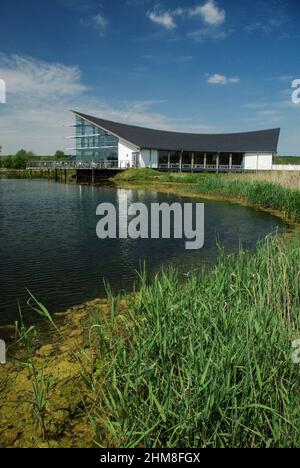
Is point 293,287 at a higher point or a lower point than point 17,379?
higher

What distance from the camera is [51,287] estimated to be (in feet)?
25.1

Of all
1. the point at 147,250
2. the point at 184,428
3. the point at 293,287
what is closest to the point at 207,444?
the point at 184,428

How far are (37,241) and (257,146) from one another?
4834 centimetres

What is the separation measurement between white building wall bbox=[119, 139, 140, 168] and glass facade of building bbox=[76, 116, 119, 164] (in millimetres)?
891

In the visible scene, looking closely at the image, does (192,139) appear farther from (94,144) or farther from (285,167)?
(94,144)

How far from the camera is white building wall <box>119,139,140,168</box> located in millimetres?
47750

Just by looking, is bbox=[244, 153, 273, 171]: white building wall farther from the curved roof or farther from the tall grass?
the tall grass

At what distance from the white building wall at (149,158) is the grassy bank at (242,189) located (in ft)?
19.2

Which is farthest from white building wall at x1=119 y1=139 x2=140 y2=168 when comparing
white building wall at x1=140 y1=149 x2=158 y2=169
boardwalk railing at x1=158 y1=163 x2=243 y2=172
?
boardwalk railing at x1=158 y1=163 x2=243 y2=172

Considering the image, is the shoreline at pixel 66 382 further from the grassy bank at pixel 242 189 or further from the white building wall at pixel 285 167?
the white building wall at pixel 285 167

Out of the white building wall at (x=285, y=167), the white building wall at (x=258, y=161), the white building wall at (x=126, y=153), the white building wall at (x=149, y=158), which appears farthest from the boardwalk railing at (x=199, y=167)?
the white building wall at (x=285, y=167)

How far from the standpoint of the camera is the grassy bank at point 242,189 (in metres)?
18.1

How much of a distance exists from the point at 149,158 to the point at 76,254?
4007 centimetres
